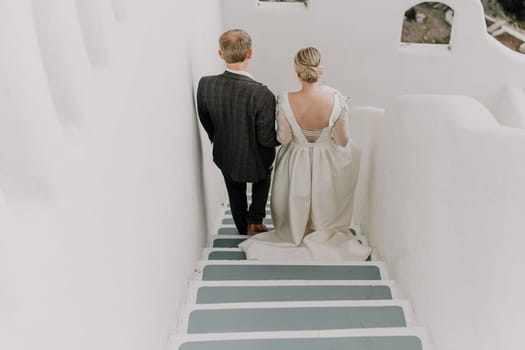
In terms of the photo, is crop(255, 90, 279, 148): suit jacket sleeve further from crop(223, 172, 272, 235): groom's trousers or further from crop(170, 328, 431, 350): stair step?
crop(170, 328, 431, 350): stair step

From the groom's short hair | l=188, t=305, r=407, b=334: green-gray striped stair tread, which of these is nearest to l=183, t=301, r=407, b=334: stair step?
l=188, t=305, r=407, b=334: green-gray striped stair tread

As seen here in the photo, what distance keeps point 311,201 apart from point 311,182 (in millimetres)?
173

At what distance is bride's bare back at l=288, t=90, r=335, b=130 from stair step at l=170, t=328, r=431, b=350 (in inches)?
56.3

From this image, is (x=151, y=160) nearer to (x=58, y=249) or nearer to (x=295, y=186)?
(x=58, y=249)

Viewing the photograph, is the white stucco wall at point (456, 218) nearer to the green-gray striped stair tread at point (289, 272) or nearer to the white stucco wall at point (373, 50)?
the green-gray striped stair tread at point (289, 272)

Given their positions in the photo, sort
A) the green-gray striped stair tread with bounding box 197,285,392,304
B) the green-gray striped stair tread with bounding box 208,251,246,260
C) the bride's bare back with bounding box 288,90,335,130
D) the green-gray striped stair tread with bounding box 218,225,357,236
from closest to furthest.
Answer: the green-gray striped stair tread with bounding box 197,285,392,304 → the bride's bare back with bounding box 288,90,335,130 → the green-gray striped stair tread with bounding box 208,251,246,260 → the green-gray striped stair tread with bounding box 218,225,357,236

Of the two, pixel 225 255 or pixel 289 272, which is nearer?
pixel 289 272

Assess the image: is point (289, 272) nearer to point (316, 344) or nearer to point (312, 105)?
point (316, 344)

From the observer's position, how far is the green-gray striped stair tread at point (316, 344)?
2.44 m

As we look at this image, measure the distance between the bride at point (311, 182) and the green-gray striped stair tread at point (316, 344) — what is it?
1.27 meters

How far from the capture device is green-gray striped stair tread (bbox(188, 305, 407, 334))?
2684 millimetres

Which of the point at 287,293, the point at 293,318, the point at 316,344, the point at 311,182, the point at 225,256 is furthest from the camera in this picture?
the point at 225,256

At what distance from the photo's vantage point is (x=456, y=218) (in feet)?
7.28

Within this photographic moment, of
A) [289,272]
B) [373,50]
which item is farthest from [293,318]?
[373,50]
